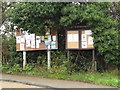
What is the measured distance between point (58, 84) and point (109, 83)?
→ 1943 millimetres

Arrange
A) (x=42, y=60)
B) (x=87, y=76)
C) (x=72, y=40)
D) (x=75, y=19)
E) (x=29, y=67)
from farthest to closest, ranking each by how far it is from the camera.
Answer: (x=42, y=60) → (x=29, y=67) → (x=72, y=40) → (x=75, y=19) → (x=87, y=76)

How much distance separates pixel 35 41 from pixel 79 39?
249cm

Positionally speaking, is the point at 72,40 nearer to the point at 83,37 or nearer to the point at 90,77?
the point at 83,37

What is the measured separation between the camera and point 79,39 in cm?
1130

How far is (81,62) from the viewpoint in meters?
11.9

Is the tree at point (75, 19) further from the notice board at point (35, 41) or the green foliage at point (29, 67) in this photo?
the green foliage at point (29, 67)

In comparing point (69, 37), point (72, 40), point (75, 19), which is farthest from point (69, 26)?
point (75, 19)

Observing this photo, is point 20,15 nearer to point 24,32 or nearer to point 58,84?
point 24,32

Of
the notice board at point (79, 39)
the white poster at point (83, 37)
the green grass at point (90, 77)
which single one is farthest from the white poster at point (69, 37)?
the green grass at point (90, 77)

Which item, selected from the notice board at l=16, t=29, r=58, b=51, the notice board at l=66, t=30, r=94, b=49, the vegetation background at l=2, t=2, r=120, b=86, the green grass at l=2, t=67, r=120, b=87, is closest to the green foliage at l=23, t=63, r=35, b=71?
the vegetation background at l=2, t=2, r=120, b=86

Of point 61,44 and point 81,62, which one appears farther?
point 61,44

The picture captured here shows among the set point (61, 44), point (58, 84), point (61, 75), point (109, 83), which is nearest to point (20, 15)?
point (61, 44)

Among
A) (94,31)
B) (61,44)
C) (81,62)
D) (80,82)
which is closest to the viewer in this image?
(80,82)

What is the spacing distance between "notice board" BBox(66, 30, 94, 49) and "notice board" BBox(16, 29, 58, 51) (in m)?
0.79
